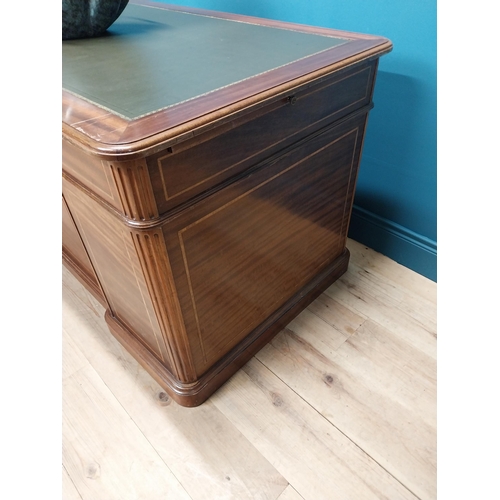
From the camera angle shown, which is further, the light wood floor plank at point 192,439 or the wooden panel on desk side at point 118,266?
the light wood floor plank at point 192,439

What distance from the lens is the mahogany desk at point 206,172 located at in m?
0.65

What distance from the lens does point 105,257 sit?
0.95m

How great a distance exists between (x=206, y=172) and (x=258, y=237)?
0.91 ft

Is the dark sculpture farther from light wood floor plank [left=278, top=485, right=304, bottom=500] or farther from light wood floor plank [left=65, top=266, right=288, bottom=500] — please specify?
light wood floor plank [left=278, top=485, right=304, bottom=500]

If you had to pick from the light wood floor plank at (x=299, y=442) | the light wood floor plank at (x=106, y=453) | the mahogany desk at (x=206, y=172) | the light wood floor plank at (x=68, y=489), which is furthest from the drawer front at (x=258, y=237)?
the light wood floor plank at (x=68, y=489)

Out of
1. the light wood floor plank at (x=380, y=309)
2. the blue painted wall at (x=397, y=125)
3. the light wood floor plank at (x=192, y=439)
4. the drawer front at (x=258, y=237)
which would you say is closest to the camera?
the drawer front at (x=258, y=237)

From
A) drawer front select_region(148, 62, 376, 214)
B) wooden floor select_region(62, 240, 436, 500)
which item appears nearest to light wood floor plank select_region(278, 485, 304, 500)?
wooden floor select_region(62, 240, 436, 500)

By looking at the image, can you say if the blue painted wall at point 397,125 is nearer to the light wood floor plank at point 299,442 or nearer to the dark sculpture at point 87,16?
the dark sculpture at point 87,16

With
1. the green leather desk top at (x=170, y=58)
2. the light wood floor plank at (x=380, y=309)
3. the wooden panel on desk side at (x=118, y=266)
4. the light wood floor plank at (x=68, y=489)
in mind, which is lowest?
the light wood floor plank at (x=68, y=489)

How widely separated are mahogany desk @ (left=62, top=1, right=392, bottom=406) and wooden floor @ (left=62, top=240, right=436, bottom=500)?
84mm

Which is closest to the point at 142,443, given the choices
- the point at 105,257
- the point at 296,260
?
the point at 105,257

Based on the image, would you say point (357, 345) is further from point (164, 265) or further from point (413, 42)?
point (413, 42)

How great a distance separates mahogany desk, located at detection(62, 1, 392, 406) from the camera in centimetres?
65

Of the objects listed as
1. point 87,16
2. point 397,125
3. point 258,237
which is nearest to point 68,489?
point 258,237
